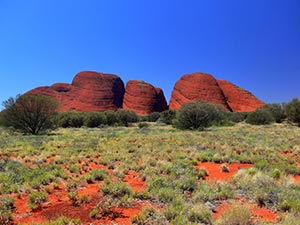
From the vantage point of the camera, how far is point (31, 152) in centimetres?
1172

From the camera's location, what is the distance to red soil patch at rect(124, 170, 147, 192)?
6.71 m

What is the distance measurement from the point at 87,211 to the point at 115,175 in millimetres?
3109

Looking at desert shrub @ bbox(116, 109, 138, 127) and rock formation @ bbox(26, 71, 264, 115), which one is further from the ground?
rock formation @ bbox(26, 71, 264, 115)

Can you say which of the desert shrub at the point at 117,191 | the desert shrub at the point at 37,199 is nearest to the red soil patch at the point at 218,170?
the desert shrub at the point at 117,191

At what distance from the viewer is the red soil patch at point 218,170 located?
805 cm

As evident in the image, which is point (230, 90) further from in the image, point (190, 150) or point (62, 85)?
point (190, 150)

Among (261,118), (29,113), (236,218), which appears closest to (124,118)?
(29,113)

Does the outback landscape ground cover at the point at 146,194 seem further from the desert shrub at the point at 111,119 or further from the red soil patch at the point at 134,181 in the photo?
the desert shrub at the point at 111,119

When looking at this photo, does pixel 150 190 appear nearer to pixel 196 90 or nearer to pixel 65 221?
pixel 65 221

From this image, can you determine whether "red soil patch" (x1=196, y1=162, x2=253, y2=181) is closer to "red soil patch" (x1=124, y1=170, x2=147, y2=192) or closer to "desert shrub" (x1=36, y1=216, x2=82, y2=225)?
"red soil patch" (x1=124, y1=170, x2=147, y2=192)

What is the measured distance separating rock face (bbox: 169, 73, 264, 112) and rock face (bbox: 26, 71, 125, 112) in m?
19.3

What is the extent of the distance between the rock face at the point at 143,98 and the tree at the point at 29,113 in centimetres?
4696

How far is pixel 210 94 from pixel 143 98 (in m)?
20.7

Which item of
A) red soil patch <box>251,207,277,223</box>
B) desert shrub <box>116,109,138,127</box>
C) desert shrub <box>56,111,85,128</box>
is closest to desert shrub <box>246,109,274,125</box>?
desert shrub <box>116,109,138,127</box>
